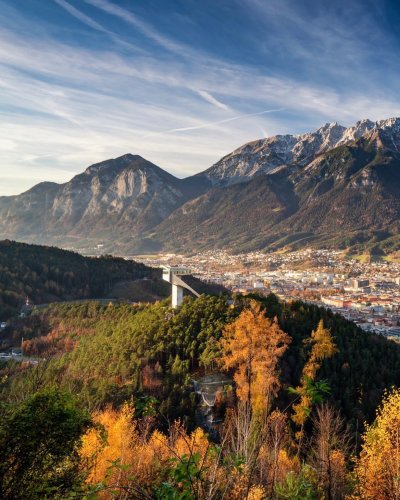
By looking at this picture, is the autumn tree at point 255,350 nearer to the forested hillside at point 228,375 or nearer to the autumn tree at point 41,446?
the forested hillside at point 228,375

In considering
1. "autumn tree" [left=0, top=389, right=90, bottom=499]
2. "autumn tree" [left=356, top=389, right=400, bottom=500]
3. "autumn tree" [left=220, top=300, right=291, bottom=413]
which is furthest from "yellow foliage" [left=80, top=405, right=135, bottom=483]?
"autumn tree" [left=356, top=389, right=400, bottom=500]

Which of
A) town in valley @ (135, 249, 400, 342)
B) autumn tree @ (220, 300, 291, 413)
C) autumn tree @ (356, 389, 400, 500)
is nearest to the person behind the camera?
autumn tree @ (356, 389, 400, 500)

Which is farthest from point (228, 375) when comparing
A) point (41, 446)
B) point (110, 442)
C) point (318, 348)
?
point (41, 446)

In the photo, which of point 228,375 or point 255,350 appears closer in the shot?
point 255,350

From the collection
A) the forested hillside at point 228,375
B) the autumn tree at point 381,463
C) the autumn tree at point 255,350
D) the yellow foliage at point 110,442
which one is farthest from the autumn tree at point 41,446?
the autumn tree at point 255,350

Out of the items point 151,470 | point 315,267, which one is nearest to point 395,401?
point 151,470

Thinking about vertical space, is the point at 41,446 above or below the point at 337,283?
above

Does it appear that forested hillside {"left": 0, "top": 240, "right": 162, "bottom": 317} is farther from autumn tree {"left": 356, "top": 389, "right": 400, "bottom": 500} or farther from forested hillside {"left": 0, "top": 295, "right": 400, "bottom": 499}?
autumn tree {"left": 356, "top": 389, "right": 400, "bottom": 500}

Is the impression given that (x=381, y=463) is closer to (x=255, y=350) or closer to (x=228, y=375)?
(x=255, y=350)
